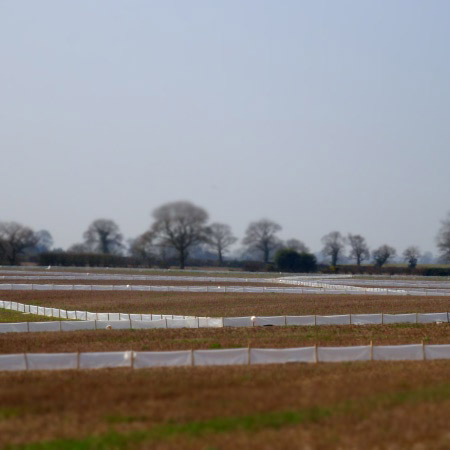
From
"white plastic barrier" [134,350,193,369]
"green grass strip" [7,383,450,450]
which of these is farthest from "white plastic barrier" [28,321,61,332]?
"green grass strip" [7,383,450,450]

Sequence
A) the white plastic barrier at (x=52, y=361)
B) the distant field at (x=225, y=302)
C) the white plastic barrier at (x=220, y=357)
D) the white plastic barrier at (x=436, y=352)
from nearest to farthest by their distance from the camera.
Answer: the white plastic barrier at (x=52, y=361) < the white plastic barrier at (x=220, y=357) < the white plastic barrier at (x=436, y=352) < the distant field at (x=225, y=302)

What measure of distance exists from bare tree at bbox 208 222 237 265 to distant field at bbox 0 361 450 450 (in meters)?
125

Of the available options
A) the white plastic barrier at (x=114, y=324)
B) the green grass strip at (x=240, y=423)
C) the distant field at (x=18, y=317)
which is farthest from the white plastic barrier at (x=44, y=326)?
the green grass strip at (x=240, y=423)

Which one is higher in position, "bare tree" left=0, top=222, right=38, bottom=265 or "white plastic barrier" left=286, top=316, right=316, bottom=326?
"bare tree" left=0, top=222, right=38, bottom=265

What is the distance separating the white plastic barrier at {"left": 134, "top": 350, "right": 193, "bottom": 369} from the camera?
977 inches

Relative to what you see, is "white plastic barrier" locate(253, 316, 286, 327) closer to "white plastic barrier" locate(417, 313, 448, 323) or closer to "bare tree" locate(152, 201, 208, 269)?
"white plastic barrier" locate(417, 313, 448, 323)

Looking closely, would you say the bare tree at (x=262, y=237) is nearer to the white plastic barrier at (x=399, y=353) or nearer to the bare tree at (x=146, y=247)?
the bare tree at (x=146, y=247)

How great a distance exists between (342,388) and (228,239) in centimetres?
14893

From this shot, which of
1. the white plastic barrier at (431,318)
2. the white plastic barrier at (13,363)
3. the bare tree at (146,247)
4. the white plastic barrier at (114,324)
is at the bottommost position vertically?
the white plastic barrier at (431,318)

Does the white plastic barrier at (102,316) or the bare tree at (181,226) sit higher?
the bare tree at (181,226)

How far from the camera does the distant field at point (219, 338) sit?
31453 mm

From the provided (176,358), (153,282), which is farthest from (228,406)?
(153,282)

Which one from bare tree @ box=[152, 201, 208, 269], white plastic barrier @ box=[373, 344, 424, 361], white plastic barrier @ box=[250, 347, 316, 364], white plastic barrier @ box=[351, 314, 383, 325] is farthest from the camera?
bare tree @ box=[152, 201, 208, 269]

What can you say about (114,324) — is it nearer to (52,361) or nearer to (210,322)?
(210,322)
